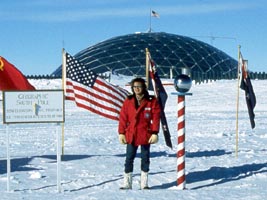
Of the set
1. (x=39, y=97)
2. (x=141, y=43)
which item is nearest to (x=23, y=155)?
(x=39, y=97)

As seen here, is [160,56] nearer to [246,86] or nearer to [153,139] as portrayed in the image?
[246,86]

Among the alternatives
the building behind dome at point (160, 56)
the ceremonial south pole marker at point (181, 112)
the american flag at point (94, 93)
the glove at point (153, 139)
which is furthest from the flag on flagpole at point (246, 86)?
the building behind dome at point (160, 56)

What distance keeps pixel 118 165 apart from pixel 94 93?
1.33 meters

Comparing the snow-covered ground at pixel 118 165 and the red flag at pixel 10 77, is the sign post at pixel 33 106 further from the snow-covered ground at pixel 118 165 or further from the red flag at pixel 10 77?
the red flag at pixel 10 77

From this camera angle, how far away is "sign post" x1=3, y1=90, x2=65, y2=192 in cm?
852

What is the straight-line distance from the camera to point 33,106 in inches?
337

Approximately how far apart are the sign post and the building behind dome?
126 ft

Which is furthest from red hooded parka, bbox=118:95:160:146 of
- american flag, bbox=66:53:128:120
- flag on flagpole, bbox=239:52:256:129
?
flag on flagpole, bbox=239:52:256:129

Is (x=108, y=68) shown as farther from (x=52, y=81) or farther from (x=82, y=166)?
(x=82, y=166)

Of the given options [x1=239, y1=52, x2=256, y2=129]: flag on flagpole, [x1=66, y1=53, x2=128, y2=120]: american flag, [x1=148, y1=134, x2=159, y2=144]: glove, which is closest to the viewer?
[x1=148, y1=134, x2=159, y2=144]: glove

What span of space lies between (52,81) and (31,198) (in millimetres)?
34166

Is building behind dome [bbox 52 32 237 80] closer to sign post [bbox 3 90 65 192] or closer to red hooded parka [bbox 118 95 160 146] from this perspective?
sign post [bbox 3 90 65 192]

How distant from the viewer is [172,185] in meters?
8.98

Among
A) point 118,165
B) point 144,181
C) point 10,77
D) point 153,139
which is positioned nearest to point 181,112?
point 153,139
